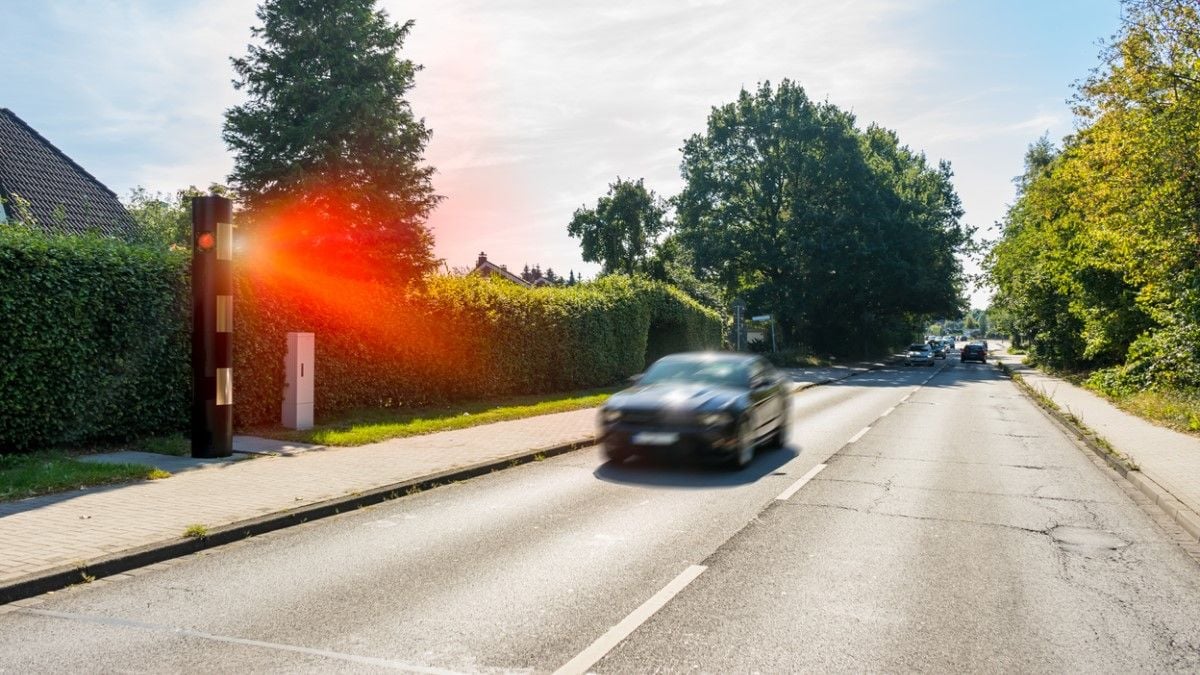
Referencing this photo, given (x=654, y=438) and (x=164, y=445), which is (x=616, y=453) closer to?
(x=654, y=438)

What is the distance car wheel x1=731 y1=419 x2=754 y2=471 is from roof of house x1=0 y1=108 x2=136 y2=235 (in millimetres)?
23170

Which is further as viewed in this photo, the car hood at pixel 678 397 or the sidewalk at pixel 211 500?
→ the car hood at pixel 678 397

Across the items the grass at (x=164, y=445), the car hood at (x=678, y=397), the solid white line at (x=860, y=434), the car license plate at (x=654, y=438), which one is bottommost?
the solid white line at (x=860, y=434)

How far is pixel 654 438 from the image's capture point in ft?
32.4

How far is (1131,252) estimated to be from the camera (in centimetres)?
2084

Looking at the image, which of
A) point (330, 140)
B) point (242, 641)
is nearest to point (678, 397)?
point (242, 641)

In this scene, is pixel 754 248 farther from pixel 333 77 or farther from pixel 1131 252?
pixel 333 77

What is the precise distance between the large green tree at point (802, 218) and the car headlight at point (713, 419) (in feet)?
124

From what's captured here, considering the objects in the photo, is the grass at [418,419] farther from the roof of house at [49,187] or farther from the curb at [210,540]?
the roof of house at [49,187]

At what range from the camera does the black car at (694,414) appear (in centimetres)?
978

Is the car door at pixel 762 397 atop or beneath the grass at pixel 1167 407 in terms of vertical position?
atop

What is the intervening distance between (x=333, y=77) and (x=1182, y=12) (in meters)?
21.8

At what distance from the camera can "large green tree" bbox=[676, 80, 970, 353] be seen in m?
46.5

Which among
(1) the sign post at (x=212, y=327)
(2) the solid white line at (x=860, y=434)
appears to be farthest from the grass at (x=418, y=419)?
(2) the solid white line at (x=860, y=434)
